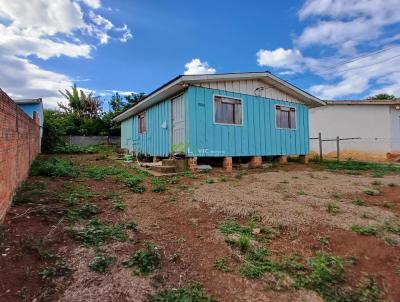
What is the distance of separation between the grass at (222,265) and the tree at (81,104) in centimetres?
2230

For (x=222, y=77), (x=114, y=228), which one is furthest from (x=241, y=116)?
(x=114, y=228)

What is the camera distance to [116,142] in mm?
20625

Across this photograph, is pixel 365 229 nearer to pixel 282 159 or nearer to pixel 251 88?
pixel 251 88

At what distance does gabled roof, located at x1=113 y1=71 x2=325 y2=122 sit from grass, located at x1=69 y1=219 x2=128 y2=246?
545 cm

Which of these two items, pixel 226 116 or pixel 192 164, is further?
pixel 226 116

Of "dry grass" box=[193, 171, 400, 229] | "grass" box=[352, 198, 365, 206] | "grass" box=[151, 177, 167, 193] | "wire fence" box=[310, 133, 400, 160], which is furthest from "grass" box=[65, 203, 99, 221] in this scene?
"wire fence" box=[310, 133, 400, 160]

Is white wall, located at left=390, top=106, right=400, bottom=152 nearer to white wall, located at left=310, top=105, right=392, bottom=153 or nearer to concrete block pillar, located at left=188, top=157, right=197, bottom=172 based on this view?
white wall, located at left=310, top=105, right=392, bottom=153

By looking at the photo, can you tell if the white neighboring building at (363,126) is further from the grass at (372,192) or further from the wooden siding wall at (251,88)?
the grass at (372,192)

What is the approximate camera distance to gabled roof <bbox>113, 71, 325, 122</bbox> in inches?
321

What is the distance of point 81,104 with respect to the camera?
23234mm

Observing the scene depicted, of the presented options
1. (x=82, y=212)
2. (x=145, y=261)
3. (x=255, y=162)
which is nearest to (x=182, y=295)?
(x=145, y=261)

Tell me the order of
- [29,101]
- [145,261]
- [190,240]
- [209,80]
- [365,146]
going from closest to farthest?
1. [145,261]
2. [190,240]
3. [209,80]
4. [29,101]
5. [365,146]

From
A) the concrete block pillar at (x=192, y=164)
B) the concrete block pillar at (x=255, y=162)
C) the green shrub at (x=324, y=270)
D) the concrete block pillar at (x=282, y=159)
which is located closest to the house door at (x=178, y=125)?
the concrete block pillar at (x=192, y=164)

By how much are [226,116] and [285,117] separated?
3.32 meters
